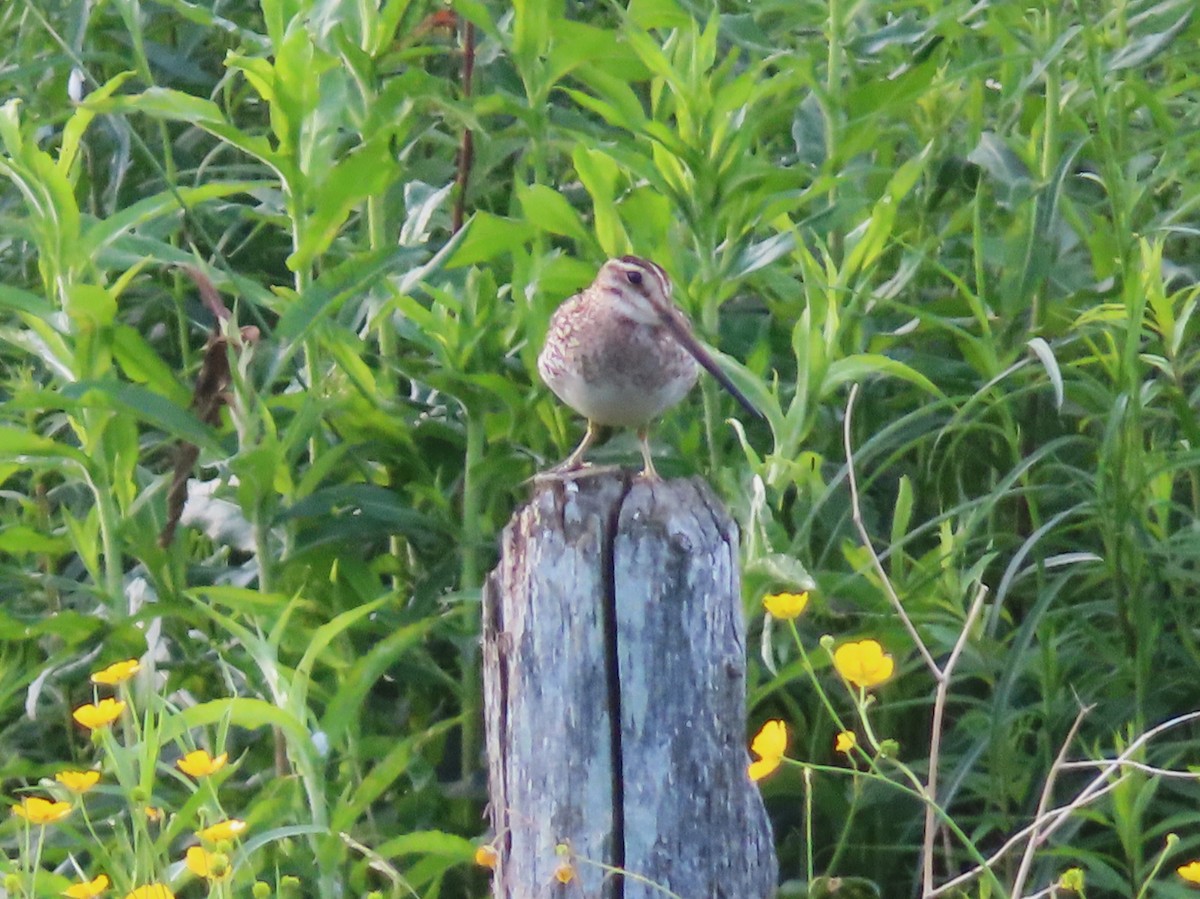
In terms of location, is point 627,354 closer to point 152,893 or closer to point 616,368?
point 616,368

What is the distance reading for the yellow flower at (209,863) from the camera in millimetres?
2506

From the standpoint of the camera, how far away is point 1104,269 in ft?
12.9

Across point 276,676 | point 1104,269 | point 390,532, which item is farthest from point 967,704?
point 276,676

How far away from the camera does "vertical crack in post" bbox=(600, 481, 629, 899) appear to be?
236cm

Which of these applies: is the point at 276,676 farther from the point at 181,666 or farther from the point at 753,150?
the point at 753,150

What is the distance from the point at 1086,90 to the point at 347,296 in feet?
6.11

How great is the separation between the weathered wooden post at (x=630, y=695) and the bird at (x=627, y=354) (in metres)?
0.81

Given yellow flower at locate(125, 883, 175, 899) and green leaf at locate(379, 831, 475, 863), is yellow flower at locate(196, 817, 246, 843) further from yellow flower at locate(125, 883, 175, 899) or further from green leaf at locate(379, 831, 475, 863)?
green leaf at locate(379, 831, 475, 863)

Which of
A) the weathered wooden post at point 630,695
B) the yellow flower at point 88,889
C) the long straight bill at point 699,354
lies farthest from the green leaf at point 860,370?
the yellow flower at point 88,889

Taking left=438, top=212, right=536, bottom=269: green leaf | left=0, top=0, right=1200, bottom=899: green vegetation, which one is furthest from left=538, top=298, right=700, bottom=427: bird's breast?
left=438, top=212, right=536, bottom=269: green leaf

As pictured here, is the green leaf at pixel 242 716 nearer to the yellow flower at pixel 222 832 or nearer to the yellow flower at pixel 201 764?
the yellow flower at pixel 201 764

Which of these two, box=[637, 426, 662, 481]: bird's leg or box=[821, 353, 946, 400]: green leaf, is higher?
box=[821, 353, 946, 400]: green leaf

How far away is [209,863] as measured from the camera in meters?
2.62

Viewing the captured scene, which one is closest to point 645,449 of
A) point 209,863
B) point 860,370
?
point 860,370
